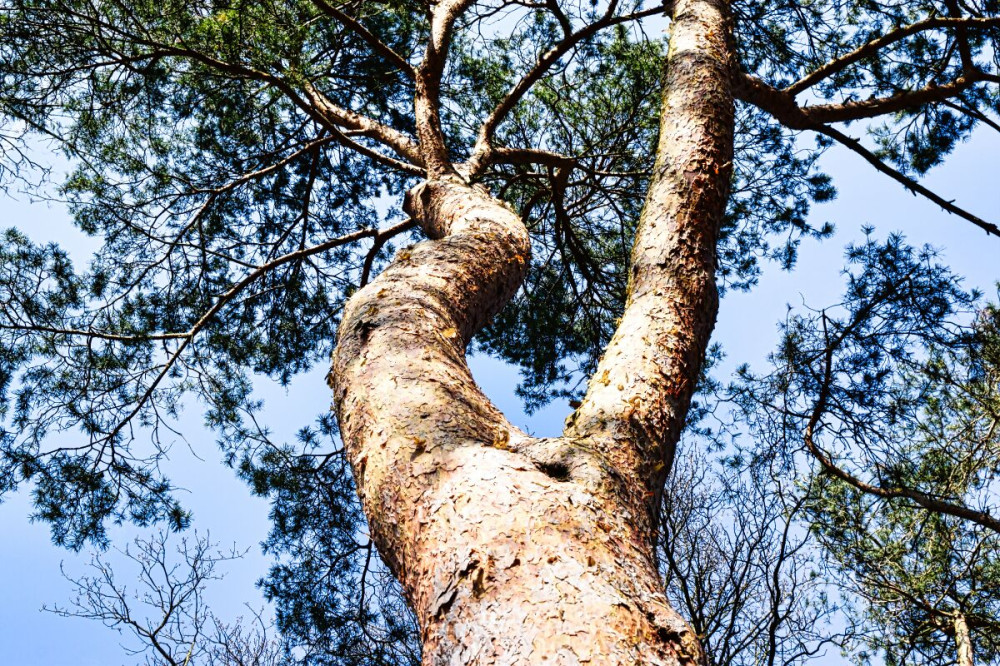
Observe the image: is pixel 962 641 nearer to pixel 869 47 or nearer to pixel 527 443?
pixel 869 47

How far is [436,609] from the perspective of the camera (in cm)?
106

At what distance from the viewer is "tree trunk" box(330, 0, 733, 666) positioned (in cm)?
97

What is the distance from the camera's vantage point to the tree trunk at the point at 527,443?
0.97m

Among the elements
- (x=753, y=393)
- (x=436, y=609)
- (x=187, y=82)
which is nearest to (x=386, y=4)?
(x=187, y=82)

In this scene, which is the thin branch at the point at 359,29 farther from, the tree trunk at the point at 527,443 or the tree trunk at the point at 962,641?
the tree trunk at the point at 962,641

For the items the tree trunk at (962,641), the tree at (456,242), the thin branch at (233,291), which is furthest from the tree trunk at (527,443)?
the tree trunk at (962,641)

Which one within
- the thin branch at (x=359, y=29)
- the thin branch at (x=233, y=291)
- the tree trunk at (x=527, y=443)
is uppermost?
the thin branch at (x=359, y=29)

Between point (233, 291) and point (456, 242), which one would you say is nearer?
point (456, 242)

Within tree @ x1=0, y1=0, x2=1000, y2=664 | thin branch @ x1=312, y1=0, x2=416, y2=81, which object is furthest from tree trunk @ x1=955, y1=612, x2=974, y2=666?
thin branch @ x1=312, y1=0, x2=416, y2=81

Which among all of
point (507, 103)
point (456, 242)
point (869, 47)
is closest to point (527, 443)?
point (456, 242)

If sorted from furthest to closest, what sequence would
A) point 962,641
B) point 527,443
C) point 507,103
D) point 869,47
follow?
point 962,641
point 507,103
point 869,47
point 527,443

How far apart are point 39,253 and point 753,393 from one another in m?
4.48

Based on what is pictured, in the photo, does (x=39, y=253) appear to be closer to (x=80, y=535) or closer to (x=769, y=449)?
(x=80, y=535)

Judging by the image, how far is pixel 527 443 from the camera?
53.5 inches
